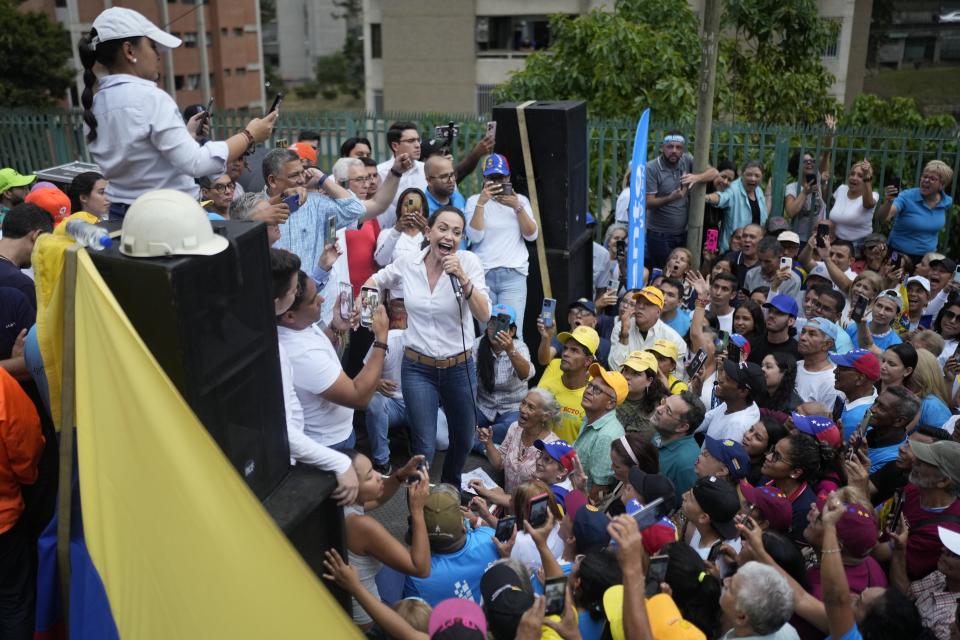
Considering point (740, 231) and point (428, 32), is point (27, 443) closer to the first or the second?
point (740, 231)

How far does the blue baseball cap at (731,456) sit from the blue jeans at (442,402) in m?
1.46

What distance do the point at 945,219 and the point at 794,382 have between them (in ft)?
14.2

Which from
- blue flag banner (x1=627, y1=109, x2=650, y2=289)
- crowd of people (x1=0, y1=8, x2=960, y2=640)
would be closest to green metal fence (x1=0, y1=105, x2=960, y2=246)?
crowd of people (x1=0, y1=8, x2=960, y2=640)

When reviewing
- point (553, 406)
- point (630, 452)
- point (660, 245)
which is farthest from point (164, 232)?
point (660, 245)

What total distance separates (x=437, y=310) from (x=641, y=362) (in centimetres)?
123

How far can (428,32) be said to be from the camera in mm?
30828

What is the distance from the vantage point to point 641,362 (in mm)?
5137

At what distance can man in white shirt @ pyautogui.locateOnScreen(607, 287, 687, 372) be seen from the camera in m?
5.91

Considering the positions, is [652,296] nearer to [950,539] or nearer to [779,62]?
[950,539]

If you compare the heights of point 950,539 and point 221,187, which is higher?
point 221,187

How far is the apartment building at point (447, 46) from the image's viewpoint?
29.5m

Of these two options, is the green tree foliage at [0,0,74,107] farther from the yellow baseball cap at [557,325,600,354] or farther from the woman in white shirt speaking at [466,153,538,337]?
the yellow baseball cap at [557,325,600,354]

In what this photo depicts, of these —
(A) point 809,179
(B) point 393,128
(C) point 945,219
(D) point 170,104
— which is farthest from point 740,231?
(D) point 170,104

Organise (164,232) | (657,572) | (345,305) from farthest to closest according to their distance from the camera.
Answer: (345,305), (657,572), (164,232)
